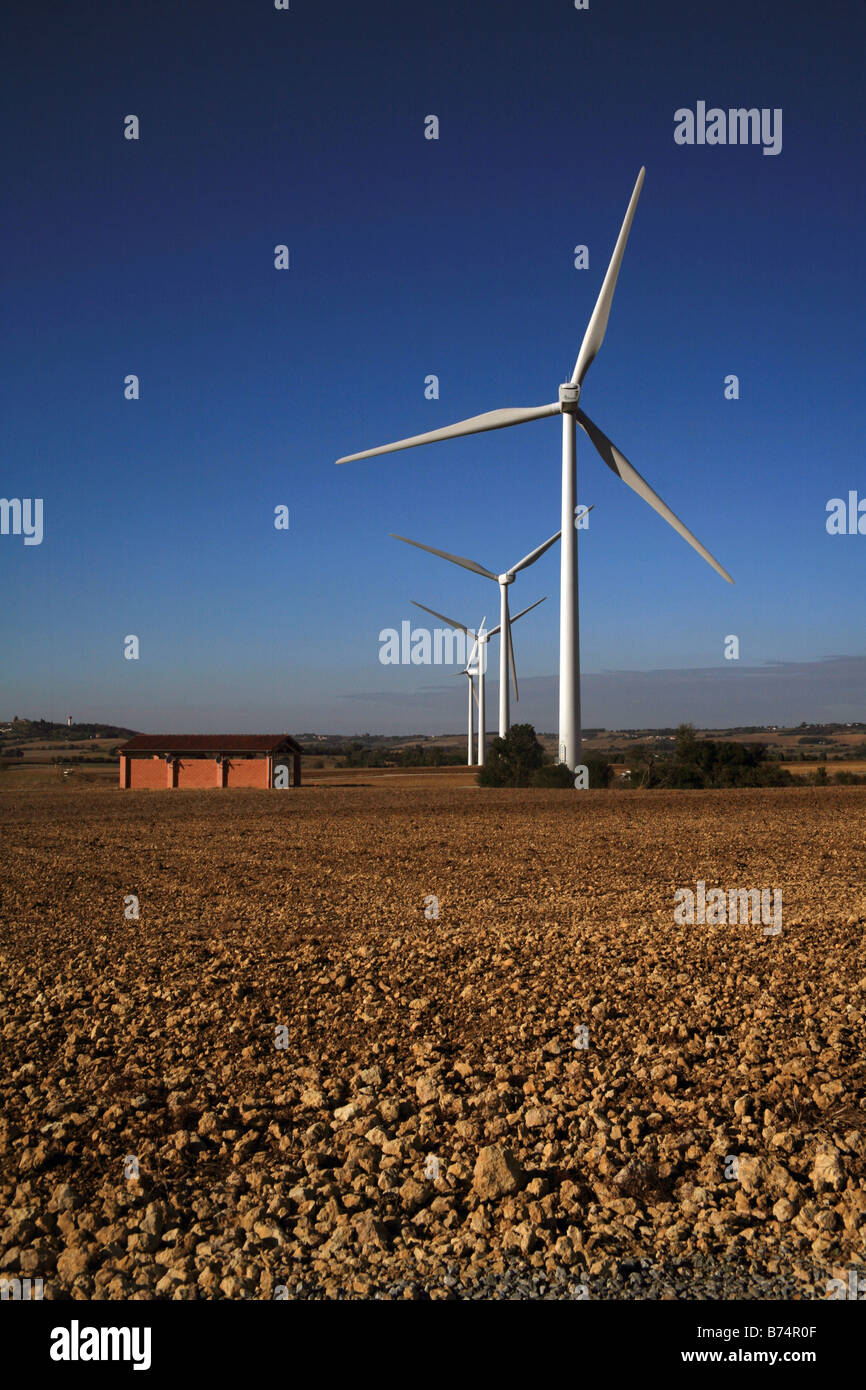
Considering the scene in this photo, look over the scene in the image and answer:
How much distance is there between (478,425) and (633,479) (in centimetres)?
757

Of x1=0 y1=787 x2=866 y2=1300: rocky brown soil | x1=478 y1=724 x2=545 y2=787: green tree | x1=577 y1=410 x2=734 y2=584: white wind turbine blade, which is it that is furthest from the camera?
x1=478 y1=724 x2=545 y2=787: green tree

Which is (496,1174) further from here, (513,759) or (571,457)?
(513,759)

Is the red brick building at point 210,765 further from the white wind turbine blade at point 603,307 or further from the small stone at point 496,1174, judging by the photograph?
the small stone at point 496,1174

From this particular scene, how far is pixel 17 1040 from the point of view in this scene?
7734 millimetres

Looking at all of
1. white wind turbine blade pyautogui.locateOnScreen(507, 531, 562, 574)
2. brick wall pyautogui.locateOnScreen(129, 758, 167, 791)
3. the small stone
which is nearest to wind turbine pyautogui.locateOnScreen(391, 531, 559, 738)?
white wind turbine blade pyautogui.locateOnScreen(507, 531, 562, 574)

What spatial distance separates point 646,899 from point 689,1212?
8912 mm

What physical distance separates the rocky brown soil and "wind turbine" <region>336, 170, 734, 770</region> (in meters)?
29.0

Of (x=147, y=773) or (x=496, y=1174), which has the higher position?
(x=496, y=1174)

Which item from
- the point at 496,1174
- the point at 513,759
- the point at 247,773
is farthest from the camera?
the point at 247,773

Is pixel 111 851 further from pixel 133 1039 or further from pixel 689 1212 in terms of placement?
pixel 689 1212

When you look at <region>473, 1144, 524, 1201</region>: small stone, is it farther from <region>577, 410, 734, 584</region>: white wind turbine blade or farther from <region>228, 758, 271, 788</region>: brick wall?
<region>228, 758, 271, 788</region>: brick wall

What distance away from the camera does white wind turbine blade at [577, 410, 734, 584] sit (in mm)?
37066

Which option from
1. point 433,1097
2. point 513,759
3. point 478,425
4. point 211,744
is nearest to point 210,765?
point 211,744

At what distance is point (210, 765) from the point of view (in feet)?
210
